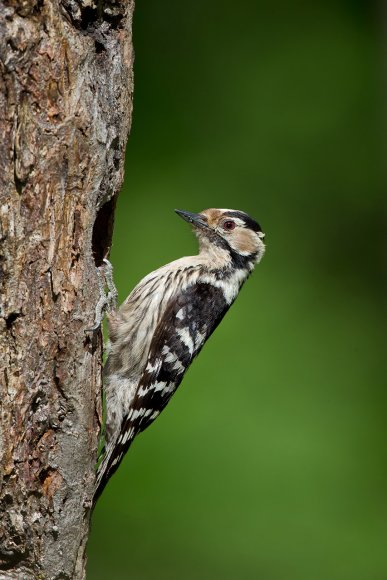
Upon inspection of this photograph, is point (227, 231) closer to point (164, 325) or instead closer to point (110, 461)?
point (164, 325)

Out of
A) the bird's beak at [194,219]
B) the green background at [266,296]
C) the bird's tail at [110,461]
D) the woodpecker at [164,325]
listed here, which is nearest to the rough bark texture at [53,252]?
the bird's tail at [110,461]

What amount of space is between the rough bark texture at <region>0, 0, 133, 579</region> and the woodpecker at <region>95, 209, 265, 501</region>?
42 centimetres

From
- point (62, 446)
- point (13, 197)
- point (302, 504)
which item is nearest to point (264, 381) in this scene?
point (302, 504)

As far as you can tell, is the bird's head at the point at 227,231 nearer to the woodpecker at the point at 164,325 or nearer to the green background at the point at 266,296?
the woodpecker at the point at 164,325

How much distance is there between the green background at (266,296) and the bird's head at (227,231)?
1.82m

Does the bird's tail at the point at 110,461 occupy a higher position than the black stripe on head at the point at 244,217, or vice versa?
the black stripe on head at the point at 244,217

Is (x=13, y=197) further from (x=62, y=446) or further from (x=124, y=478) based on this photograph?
(x=124, y=478)

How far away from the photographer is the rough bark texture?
291cm

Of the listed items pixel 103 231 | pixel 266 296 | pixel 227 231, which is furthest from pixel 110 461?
pixel 266 296

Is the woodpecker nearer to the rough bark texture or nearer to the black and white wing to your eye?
the black and white wing

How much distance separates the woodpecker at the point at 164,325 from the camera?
3.87 m

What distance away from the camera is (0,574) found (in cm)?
314

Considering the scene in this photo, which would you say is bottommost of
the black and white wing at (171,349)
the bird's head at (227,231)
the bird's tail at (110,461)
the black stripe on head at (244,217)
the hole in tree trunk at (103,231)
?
the bird's tail at (110,461)

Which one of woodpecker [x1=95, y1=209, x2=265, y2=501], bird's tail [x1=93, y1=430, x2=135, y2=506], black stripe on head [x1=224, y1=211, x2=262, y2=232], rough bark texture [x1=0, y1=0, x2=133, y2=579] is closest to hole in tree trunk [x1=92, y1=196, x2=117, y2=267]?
rough bark texture [x1=0, y1=0, x2=133, y2=579]
